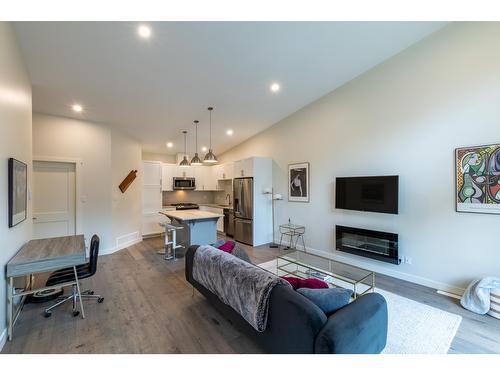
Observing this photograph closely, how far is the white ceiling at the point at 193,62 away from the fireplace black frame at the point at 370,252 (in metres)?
2.80

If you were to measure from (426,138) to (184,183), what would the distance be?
6376mm

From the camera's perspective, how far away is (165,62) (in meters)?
3.16

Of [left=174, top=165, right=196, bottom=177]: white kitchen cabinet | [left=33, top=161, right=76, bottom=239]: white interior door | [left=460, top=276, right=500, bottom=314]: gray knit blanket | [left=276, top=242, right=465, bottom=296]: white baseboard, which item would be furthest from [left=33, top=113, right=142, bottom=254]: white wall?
[left=460, top=276, right=500, bottom=314]: gray knit blanket

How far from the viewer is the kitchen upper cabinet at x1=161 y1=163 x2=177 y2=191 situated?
280 inches

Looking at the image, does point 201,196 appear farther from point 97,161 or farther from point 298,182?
point 298,182

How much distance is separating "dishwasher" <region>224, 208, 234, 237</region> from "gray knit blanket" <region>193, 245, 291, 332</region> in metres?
3.82

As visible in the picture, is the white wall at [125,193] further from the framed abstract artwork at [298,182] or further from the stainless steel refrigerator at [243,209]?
the framed abstract artwork at [298,182]

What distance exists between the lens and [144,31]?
2.59 metres

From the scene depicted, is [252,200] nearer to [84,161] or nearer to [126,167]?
[126,167]

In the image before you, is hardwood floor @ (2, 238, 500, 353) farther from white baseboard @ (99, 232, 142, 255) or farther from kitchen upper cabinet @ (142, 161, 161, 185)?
kitchen upper cabinet @ (142, 161, 161, 185)

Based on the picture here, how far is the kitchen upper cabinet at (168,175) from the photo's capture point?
7113mm

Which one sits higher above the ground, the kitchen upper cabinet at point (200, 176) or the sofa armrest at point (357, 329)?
the kitchen upper cabinet at point (200, 176)

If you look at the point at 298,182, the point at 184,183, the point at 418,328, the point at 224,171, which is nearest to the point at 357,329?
the point at 418,328

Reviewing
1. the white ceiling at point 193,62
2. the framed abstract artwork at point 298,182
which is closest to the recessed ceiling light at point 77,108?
the white ceiling at point 193,62
